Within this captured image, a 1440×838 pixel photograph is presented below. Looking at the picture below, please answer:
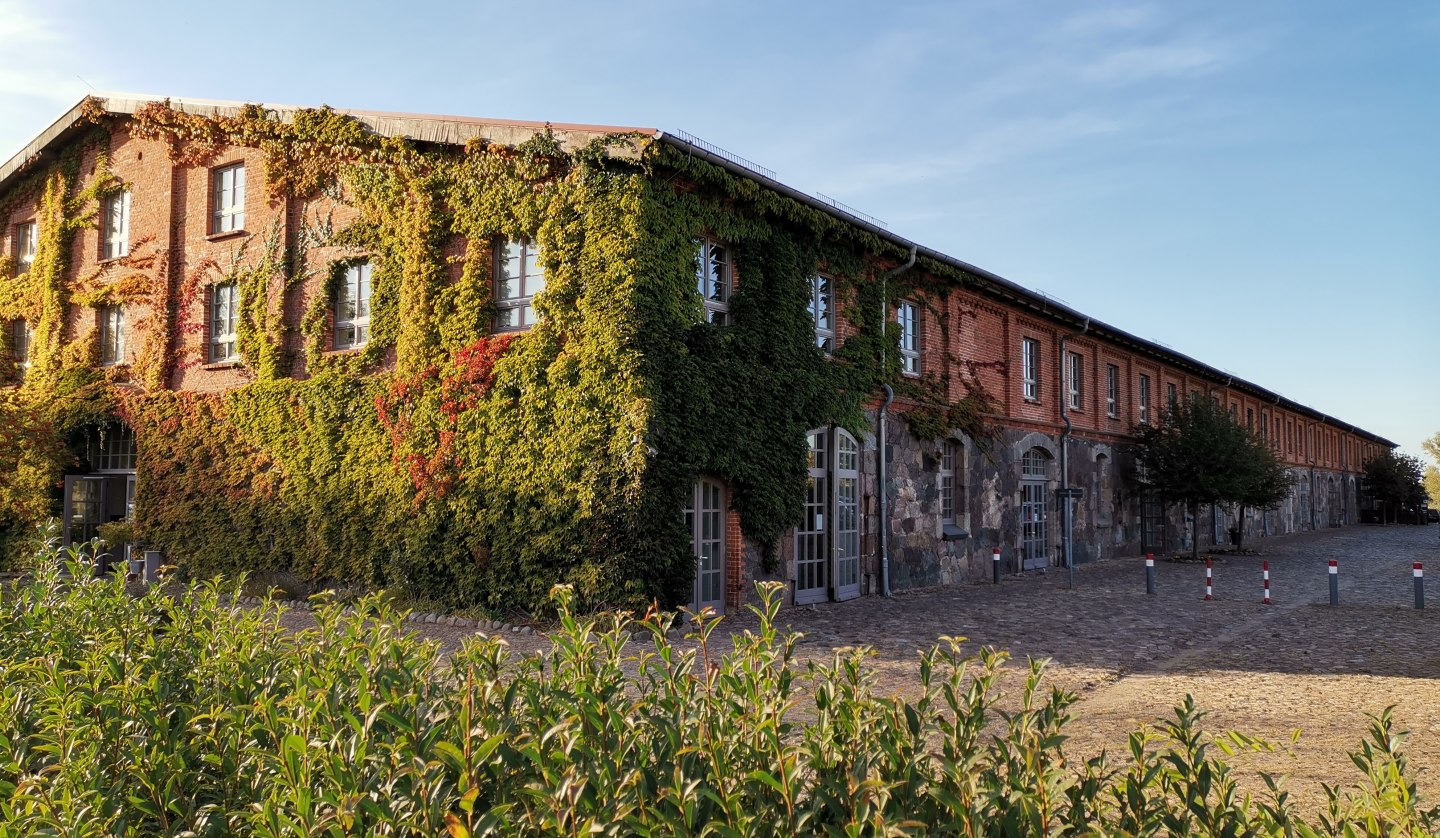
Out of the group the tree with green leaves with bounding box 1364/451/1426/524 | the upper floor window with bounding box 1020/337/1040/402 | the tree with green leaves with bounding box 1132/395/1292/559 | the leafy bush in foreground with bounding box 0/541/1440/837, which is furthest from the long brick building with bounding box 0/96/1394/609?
the tree with green leaves with bounding box 1364/451/1426/524

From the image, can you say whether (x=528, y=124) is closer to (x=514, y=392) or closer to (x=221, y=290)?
(x=514, y=392)

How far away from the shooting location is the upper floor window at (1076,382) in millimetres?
25172

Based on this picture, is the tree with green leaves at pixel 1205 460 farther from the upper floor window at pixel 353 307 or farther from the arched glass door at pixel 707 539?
the upper floor window at pixel 353 307

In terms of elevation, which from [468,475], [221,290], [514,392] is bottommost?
[468,475]

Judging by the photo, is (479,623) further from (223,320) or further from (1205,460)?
(1205,460)

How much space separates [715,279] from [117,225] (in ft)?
43.9

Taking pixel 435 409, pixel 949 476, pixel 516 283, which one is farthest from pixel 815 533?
pixel 435 409

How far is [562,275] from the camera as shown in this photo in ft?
43.3

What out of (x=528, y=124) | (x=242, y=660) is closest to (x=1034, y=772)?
(x=242, y=660)

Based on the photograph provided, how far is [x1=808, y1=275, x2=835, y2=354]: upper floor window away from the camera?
1645cm

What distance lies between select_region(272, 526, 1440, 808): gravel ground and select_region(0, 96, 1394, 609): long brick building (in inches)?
54.9

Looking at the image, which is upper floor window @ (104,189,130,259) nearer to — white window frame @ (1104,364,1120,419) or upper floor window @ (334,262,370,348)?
upper floor window @ (334,262,370,348)

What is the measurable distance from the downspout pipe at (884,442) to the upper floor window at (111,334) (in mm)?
15024

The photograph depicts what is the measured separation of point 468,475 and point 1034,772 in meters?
12.3
